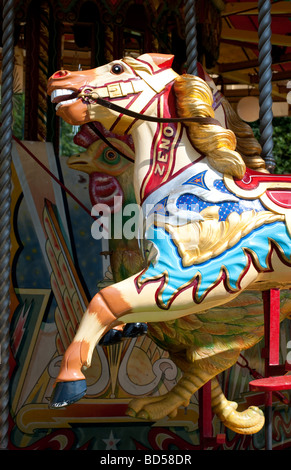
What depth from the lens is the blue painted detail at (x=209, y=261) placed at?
286 centimetres

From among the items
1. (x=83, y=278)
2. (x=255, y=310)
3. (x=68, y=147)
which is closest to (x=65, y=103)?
(x=255, y=310)

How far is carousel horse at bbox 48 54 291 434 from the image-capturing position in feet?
9.36

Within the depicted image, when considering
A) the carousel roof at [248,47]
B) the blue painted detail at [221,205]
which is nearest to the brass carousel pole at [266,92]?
the blue painted detail at [221,205]

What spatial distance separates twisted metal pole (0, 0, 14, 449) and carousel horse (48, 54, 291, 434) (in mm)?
246

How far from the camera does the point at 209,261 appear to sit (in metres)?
2.90

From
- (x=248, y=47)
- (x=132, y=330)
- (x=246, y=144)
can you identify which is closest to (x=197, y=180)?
(x=246, y=144)

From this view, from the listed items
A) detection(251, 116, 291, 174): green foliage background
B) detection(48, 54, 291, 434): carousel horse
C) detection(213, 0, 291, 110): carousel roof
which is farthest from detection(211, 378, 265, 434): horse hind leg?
detection(251, 116, 291, 174): green foliage background

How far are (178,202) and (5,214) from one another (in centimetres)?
72

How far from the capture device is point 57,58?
4.77 m

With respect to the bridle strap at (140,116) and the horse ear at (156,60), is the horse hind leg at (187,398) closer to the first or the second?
the bridle strap at (140,116)

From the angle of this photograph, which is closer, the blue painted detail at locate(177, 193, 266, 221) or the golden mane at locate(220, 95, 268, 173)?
the blue painted detail at locate(177, 193, 266, 221)

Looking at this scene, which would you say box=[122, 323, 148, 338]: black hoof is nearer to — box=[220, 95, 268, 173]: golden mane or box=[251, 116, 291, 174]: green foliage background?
box=[220, 95, 268, 173]: golden mane

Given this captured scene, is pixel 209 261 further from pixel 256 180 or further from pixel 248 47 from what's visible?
pixel 248 47

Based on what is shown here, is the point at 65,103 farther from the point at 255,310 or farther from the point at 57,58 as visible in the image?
the point at 57,58
